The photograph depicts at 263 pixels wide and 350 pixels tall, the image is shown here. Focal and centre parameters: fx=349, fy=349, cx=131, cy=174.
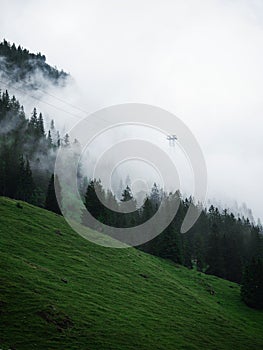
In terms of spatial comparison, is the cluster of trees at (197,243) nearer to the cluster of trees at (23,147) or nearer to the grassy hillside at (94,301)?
the grassy hillside at (94,301)

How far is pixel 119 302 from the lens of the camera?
44188 millimetres

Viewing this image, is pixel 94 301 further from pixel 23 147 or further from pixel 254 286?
pixel 23 147

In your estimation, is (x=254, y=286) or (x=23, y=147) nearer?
(x=254, y=286)

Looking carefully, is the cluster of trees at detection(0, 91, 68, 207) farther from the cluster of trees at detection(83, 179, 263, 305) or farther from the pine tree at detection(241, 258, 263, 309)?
the pine tree at detection(241, 258, 263, 309)

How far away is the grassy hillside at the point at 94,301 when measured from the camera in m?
31.3

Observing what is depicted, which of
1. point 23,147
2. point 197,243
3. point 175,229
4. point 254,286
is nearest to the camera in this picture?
point 254,286

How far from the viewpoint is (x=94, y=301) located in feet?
135

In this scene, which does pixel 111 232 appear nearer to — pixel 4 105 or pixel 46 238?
pixel 46 238

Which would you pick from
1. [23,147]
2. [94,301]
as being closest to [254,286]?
[94,301]

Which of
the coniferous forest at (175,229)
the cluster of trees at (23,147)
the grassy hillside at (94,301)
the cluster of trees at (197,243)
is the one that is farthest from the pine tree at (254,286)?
the cluster of trees at (23,147)

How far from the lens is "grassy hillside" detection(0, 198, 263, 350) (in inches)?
1234

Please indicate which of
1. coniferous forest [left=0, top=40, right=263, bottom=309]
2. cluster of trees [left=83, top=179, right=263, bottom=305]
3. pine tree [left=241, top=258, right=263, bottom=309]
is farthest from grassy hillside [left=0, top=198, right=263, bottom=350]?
cluster of trees [left=83, top=179, right=263, bottom=305]

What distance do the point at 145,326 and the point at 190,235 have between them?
101 m

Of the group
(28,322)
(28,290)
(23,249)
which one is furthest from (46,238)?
(28,322)
